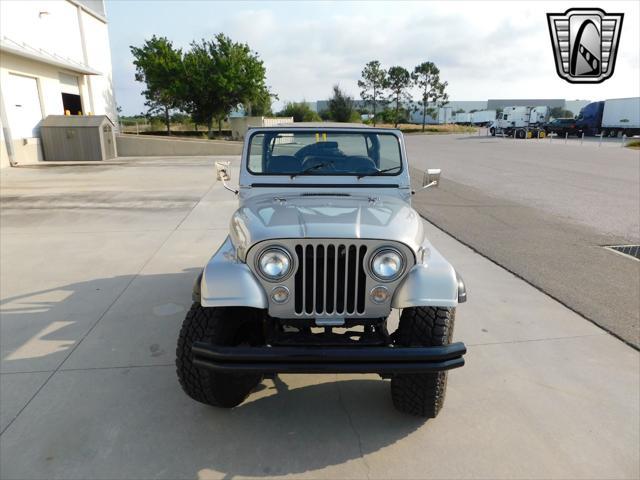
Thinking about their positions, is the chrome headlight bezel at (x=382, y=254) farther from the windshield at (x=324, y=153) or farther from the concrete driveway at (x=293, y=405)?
the windshield at (x=324, y=153)

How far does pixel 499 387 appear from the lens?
290 cm

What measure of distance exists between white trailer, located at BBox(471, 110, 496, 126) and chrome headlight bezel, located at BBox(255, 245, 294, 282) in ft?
229

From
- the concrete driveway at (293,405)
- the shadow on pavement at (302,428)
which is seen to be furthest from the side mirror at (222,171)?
the shadow on pavement at (302,428)

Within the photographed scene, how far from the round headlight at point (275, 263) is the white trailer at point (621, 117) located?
43.3 m

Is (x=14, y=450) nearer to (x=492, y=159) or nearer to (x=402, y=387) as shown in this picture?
(x=402, y=387)

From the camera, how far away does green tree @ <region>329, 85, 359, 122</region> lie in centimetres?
4246

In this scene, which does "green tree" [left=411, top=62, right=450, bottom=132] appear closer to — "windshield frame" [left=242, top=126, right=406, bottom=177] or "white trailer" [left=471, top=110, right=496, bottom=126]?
"white trailer" [left=471, top=110, right=496, bottom=126]

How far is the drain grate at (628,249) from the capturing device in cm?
565

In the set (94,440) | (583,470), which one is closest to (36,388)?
(94,440)

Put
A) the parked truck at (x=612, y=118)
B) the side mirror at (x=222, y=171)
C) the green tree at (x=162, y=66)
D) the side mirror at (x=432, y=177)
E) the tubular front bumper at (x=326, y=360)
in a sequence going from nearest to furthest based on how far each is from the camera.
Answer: the tubular front bumper at (x=326, y=360), the side mirror at (x=432, y=177), the side mirror at (x=222, y=171), the green tree at (x=162, y=66), the parked truck at (x=612, y=118)

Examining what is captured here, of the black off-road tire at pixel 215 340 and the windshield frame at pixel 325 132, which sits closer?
the black off-road tire at pixel 215 340

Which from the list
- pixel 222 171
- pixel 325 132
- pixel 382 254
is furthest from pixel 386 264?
pixel 222 171

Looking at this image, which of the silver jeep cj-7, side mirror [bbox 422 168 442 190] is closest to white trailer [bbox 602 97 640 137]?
side mirror [bbox 422 168 442 190]

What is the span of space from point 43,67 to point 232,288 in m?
19.0
